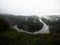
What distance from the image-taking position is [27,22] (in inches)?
59.8

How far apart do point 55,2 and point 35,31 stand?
55cm

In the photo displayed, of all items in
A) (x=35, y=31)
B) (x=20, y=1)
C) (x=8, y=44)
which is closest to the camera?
(x=8, y=44)

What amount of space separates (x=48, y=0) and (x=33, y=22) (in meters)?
0.41

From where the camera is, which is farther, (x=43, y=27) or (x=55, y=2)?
(x=55, y=2)

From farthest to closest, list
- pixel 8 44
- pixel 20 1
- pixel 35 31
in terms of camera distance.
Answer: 1. pixel 20 1
2. pixel 35 31
3. pixel 8 44

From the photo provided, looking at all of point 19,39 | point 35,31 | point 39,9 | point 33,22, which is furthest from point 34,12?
point 19,39

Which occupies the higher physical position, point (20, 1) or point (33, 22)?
point (20, 1)

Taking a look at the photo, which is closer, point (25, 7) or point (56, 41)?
point (56, 41)

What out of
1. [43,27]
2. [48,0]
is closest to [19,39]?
[43,27]

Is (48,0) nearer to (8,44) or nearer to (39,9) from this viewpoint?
(39,9)

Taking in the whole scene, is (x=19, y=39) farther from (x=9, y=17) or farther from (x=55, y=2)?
(x=55, y=2)

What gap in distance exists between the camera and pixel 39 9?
1627 mm

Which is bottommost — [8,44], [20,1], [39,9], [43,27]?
[8,44]

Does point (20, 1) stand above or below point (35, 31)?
above
